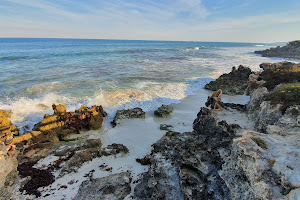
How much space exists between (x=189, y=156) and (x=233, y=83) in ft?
52.0

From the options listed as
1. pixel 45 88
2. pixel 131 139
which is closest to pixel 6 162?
pixel 131 139

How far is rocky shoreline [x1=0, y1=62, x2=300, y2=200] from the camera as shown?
384cm

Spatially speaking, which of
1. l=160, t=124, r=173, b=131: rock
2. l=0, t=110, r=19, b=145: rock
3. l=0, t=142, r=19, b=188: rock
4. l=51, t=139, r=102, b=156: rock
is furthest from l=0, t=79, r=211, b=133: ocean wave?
l=0, t=142, r=19, b=188: rock

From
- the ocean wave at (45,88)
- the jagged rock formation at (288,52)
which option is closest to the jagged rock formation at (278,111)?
the ocean wave at (45,88)

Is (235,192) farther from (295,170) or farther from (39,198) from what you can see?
(39,198)

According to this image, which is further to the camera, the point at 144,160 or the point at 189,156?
the point at 144,160

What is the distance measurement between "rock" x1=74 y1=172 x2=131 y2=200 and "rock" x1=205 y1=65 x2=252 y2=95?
14737 millimetres

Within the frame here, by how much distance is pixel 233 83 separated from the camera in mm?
19125

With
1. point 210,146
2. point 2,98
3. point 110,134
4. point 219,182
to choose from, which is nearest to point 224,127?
point 210,146

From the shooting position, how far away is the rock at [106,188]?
5391mm

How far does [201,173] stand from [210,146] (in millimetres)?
1472

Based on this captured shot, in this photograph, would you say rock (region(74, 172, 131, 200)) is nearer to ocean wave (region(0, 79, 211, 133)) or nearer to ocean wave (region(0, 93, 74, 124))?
ocean wave (region(0, 79, 211, 133))

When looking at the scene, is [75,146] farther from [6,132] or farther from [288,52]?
[288,52]

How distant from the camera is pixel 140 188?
18.2ft
